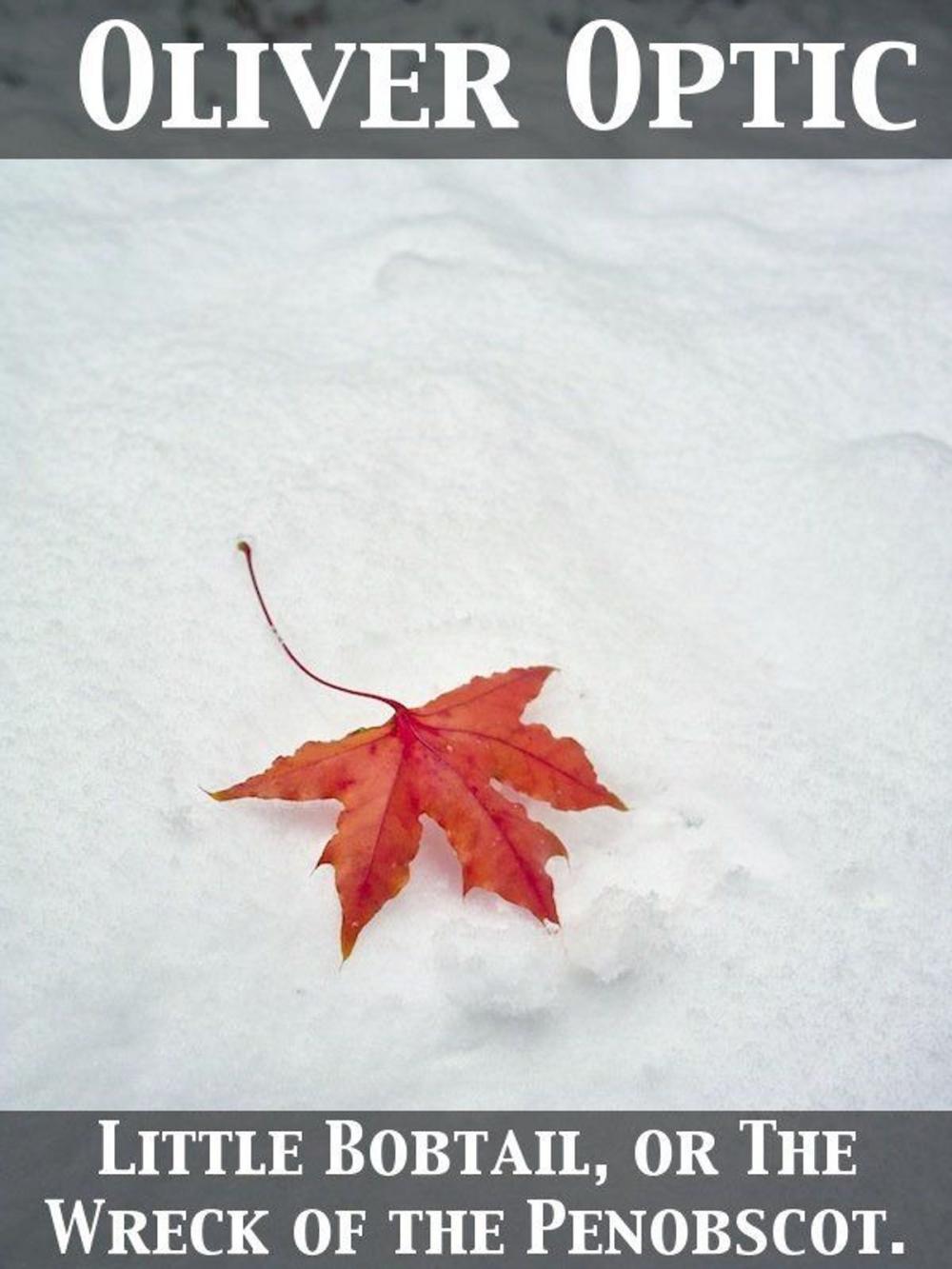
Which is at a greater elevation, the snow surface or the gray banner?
the snow surface

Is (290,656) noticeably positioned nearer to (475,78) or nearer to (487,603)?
(487,603)

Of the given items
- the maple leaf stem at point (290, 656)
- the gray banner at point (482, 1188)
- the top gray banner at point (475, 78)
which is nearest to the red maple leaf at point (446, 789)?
the maple leaf stem at point (290, 656)

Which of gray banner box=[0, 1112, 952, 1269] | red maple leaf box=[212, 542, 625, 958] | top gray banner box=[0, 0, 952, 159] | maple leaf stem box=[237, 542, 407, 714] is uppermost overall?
top gray banner box=[0, 0, 952, 159]

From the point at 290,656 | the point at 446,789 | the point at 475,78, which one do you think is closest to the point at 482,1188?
the point at 446,789

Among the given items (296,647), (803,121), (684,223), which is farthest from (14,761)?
(803,121)

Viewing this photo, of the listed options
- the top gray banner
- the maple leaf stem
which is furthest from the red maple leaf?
the top gray banner

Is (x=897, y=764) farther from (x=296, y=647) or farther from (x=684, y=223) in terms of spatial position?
(x=684, y=223)

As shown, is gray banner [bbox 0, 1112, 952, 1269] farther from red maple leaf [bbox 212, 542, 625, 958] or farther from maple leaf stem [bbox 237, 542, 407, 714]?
maple leaf stem [bbox 237, 542, 407, 714]

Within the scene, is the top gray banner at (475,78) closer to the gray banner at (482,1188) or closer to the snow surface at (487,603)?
the snow surface at (487,603)
